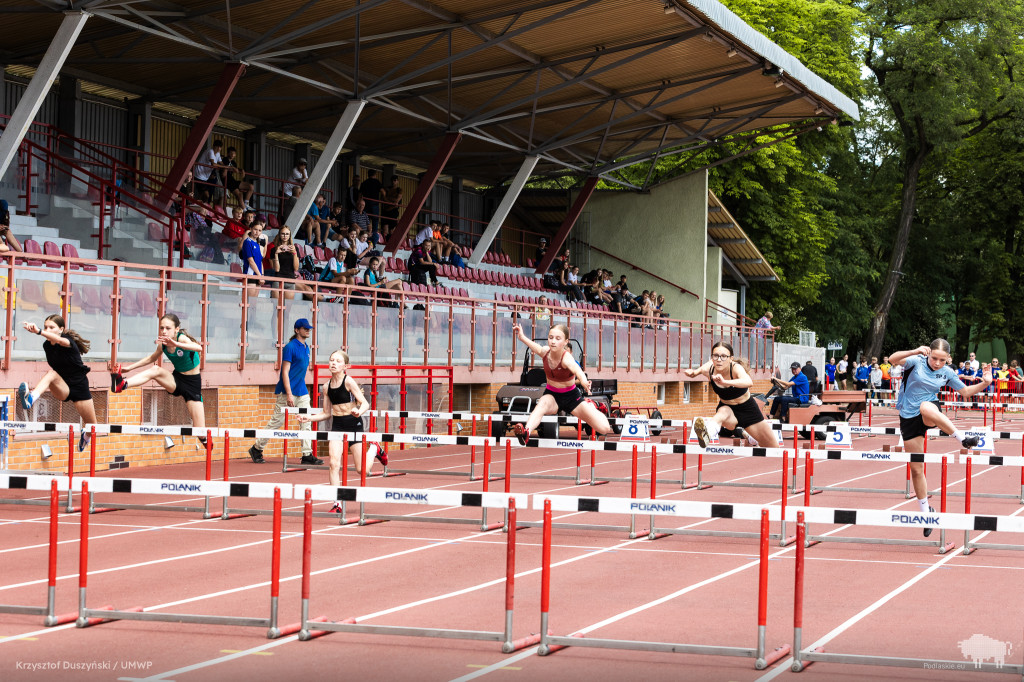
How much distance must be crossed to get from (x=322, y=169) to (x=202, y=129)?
13.1 feet

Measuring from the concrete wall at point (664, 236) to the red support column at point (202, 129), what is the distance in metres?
23.3

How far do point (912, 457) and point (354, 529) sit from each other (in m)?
5.96

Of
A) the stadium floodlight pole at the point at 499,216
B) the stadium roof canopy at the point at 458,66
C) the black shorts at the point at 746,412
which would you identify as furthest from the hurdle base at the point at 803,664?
the stadium floodlight pole at the point at 499,216

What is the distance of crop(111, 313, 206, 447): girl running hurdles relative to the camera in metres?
14.5

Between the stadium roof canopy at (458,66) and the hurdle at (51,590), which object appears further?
the stadium roof canopy at (458,66)

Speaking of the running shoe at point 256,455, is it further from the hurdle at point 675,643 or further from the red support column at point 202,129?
the hurdle at point 675,643

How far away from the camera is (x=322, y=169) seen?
29969mm

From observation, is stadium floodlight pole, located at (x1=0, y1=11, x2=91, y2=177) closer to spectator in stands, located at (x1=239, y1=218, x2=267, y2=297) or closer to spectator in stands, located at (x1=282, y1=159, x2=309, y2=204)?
spectator in stands, located at (x1=239, y1=218, x2=267, y2=297)

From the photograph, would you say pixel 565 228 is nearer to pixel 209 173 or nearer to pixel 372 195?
pixel 372 195

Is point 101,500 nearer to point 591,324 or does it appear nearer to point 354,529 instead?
point 354,529

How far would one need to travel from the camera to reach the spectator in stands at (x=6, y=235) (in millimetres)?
17969

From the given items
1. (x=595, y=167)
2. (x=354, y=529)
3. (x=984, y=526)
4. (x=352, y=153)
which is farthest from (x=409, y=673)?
(x=595, y=167)

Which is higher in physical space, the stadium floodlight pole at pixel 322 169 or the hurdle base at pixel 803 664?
the stadium floodlight pole at pixel 322 169

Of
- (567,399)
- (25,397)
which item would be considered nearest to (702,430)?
(567,399)
